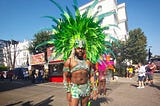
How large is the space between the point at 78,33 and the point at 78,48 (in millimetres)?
884

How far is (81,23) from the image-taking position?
527cm

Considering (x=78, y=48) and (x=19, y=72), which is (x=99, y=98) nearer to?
(x=78, y=48)

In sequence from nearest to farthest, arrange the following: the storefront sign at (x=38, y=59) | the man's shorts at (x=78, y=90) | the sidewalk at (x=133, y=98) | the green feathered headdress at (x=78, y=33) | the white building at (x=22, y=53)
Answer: the man's shorts at (x=78, y=90) < the green feathered headdress at (x=78, y=33) < the sidewalk at (x=133, y=98) < the storefront sign at (x=38, y=59) < the white building at (x=22, y=53)

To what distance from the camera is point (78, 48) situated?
14.7 feet

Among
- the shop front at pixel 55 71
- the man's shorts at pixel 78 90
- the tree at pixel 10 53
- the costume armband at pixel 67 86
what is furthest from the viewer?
the tree at pixel 10 53

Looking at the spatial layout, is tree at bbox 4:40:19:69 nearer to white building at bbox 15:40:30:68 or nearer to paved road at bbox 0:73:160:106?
white building at bbox 15:40:30:68

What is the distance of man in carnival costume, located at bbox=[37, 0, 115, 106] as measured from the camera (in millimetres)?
4520

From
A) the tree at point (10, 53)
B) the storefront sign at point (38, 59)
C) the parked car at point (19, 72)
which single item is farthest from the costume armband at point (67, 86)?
the tree at point (10, 53)

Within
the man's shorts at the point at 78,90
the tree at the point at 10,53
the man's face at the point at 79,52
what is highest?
the tree at the point at 10,53

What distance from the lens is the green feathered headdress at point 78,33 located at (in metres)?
5.30

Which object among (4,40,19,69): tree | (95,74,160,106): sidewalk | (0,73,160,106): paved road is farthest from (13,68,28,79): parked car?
(95,74,160,106): sidewalk

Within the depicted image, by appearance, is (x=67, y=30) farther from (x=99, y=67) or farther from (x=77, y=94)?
(x=99, y=67)

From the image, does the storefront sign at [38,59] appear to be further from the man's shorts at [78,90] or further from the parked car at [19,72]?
the man's shorts at [78,90]

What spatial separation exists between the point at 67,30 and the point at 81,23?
444mm
